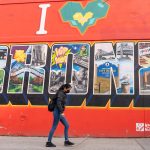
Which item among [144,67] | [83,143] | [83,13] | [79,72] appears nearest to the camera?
[83,143]

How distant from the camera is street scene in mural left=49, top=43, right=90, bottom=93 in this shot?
38.3ft

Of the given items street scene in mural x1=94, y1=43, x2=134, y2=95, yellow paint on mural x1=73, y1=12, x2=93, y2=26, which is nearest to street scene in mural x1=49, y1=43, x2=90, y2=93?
street scene in mural x1=94, y1=43, x2=134, y2=95

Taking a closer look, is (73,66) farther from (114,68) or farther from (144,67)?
(144,67)

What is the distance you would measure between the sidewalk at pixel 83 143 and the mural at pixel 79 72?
1130 mm

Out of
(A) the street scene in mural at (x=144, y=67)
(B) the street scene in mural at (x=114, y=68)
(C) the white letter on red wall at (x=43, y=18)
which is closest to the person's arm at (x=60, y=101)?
(B) the street scene in mural at (x=114, y=68)

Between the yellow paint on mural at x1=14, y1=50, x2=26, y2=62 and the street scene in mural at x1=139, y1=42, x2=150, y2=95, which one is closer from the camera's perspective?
the street scene in mural at x1=139, y1=42, x2=150, y2=95

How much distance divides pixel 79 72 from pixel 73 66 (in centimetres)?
29

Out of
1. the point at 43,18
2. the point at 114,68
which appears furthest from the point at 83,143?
the point at 43,18

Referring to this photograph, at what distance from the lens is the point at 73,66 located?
11844 mm

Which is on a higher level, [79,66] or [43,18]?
[43,18]

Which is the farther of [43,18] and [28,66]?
[43,18]

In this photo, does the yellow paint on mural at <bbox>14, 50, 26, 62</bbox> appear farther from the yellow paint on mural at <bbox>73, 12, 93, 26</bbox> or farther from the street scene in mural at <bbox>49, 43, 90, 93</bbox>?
the yellow paint on mural at <bbox>73, 12, 93, 26</bbox>

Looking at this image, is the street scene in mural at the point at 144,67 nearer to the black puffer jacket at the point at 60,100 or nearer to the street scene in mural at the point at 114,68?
the street scene in mural at the point at 114,68

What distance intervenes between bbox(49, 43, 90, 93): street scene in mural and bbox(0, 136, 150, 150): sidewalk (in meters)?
1.69
